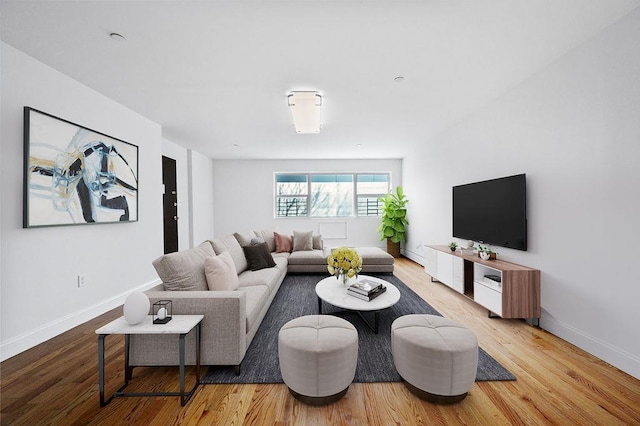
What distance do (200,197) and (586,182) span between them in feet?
21.1

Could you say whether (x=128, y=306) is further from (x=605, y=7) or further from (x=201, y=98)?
(x=605, y=7)

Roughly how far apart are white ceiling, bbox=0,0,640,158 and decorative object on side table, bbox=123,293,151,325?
188 cm

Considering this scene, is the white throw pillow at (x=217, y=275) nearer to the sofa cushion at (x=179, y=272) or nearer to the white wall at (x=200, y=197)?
the sofa cushion at (x=179, y=272)

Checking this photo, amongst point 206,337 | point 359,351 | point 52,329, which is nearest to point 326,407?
point 359,351

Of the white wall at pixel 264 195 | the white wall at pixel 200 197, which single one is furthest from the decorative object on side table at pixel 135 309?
the white wall at pixel 264 195

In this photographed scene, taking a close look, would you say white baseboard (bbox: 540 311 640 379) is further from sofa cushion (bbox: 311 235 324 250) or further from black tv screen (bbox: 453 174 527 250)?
sofa cushion (bbox: 311 235 324 250)

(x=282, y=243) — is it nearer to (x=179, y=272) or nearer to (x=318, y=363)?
(x=179, y=272)

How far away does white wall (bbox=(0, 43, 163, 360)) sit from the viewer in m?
2.09

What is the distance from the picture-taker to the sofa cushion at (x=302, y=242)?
4934 millimetres

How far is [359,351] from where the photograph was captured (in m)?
2.16

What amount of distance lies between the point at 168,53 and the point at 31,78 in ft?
4.16

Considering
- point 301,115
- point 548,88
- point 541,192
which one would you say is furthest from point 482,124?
point 301,115

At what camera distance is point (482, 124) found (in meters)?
3.42

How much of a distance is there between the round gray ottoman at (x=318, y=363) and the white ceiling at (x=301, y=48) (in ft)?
7.14
